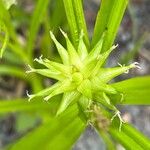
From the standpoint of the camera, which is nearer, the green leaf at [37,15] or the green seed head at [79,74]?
the green seed head at [79,74]

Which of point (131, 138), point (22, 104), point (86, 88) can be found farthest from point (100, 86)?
point (22, 104)

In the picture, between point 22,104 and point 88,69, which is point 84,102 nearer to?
point 88,69

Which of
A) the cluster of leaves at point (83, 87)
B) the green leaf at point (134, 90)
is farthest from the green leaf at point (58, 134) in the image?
the green leaf at point (134, 90)

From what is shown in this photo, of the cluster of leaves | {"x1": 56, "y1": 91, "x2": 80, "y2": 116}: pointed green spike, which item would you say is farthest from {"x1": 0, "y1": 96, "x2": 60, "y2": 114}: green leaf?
{"x1": 56, "y1": 91, "x2": 80, "y2": 116}: pointed green spike

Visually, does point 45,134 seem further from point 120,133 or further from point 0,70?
point 0,70

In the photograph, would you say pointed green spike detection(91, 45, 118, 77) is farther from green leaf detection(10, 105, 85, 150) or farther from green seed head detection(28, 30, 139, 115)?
green leaf detection(10, 105, 85, 150)

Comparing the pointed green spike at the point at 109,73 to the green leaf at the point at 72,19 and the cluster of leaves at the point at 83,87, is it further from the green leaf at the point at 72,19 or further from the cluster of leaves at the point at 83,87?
the green leaf at the point at 72,19
